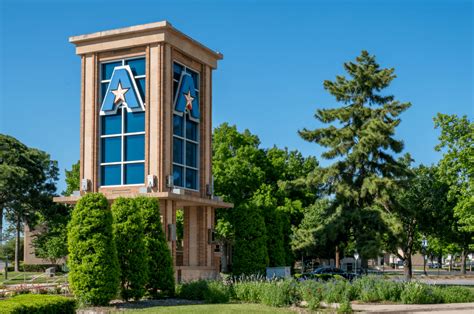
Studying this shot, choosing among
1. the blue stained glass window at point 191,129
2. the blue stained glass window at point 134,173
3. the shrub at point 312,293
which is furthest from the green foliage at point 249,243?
the shrub at point 312,293

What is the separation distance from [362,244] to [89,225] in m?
23.4

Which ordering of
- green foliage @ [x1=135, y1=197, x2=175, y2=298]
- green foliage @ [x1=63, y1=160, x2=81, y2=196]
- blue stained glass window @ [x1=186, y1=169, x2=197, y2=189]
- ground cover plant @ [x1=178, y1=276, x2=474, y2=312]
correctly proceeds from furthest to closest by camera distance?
green foliage @ [x1=63, y1=160, x2=81, y2=196]
blue stained glass window @ [x1=186, y1=169, x2=197, y2=189]
green foliage @ [x1=135, y1=197, x2=175, y2=298]
ground cover plant @ [x1=178, y1=276, x2=474, y2=312]

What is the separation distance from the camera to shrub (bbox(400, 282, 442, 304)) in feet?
88.3

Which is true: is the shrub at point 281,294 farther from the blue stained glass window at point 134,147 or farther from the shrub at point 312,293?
the blue stained glass window at point 134,147

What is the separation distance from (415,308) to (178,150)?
19.5 meters

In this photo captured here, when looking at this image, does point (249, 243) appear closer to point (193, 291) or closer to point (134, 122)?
point (134, 122)

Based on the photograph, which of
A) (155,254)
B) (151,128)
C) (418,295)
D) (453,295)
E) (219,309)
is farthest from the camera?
(151,128)

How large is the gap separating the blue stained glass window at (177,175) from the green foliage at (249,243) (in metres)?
3.82

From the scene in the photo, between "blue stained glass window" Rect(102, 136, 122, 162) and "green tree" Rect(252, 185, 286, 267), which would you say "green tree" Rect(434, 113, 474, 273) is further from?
"blue stained glass window" Rect(102, 136, 122, 162)

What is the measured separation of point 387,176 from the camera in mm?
46094

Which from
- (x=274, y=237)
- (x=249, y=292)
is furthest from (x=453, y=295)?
(x=274, y=237)

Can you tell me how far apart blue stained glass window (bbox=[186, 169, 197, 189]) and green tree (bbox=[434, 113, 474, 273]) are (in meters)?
17.5

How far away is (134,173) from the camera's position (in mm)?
39344

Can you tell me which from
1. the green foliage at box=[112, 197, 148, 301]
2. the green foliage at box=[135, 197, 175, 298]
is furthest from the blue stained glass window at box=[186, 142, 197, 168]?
the green foliage at box=[112, 197, 148, 301]
